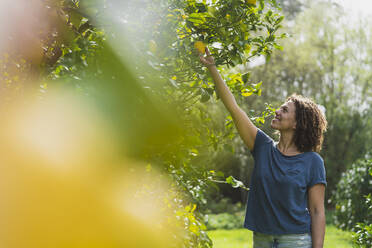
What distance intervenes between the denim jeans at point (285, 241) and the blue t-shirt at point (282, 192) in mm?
27

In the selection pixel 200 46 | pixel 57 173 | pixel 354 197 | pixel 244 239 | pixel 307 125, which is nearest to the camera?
pixel 57 173

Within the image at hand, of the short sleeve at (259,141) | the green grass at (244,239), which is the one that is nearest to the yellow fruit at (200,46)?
the short sleeve at (259,141)

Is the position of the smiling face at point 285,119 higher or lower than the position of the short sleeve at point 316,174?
higher

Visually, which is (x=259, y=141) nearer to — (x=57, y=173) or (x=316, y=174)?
(x=316, y=174)

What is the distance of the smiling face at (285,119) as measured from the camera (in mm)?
2619

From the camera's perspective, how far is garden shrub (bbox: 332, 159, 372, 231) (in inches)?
Result: 347

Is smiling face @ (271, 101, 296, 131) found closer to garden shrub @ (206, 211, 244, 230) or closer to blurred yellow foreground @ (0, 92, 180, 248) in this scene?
blurred yellow foreground @ (0, 92, 180, 248)

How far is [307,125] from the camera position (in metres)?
2.60

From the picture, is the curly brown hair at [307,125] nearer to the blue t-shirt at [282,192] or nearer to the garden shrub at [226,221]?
the blue t-shirt at [282,192]

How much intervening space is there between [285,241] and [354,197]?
7.40m

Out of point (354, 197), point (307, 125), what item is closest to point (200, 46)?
point (307, 125)

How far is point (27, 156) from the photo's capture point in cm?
198

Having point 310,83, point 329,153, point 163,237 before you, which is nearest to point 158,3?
point 163,237

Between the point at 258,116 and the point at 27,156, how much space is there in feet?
5.40
